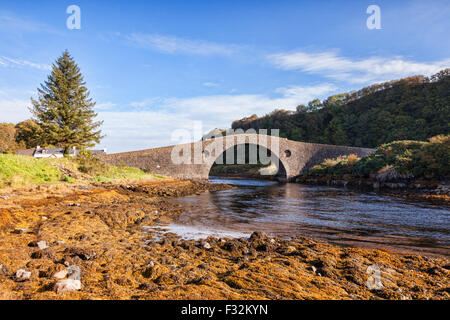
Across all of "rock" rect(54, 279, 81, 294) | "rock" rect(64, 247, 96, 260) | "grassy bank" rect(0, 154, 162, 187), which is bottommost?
"rock" rect(64, 247, 96, 260)

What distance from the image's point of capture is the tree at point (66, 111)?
19922mm

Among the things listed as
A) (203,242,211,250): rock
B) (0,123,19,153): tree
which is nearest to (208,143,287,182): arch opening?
(203,242,211,250): rock

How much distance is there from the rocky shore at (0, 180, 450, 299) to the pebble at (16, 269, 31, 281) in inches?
0.5

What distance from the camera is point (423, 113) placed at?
46594 mm

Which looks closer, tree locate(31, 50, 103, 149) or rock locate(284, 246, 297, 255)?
rock locate(284, 246, 297, 255)

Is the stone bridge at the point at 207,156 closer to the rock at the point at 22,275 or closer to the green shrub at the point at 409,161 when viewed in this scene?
the green shrub at the point at 409,161

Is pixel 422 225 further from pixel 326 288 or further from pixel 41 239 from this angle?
pixel 41 239

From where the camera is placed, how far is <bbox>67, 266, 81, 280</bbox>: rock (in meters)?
3.11

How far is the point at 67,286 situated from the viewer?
280cm

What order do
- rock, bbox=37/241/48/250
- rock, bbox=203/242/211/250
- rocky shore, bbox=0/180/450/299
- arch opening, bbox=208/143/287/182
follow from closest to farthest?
rocky shore, bbox=0/180/450/299 < rock, bbox=37/241/48/250 < rock, bbox=203/242/211/250 < arch opening, bbox=208/143/287/182

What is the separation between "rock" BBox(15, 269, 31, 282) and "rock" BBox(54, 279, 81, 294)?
1.68 ft

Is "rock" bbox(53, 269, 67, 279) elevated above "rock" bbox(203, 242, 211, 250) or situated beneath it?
elevated above

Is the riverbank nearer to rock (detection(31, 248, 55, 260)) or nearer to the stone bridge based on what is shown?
the stone bridge

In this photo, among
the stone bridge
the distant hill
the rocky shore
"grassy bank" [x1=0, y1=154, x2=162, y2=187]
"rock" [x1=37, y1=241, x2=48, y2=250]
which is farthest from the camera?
the distant hill
